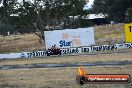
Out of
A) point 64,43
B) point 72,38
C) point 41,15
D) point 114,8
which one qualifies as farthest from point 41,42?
point 114,8

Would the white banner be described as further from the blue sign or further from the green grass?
the green grass

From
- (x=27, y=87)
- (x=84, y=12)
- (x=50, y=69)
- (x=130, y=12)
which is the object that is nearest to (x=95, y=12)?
(x=130, y=12)

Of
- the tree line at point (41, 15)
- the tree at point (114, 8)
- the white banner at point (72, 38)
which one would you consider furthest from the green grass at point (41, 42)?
the tree at point (114, 8)

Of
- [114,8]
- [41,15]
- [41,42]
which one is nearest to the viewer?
[41,42]

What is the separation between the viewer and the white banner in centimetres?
3744

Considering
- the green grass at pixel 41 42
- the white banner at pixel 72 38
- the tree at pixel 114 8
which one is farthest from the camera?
the tree at pixel 114 8

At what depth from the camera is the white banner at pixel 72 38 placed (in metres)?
37.4

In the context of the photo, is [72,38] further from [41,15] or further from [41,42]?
[41,15]

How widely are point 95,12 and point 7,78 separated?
321 ft

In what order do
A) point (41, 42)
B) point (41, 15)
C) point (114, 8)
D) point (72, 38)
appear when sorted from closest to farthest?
point (72, 38)
point (41, 42)
point (41, 15)
point (114, 8)

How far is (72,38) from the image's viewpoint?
37562 millimetres

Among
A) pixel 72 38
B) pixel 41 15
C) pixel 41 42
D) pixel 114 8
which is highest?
pixel 114 8

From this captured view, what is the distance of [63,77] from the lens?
20.5m

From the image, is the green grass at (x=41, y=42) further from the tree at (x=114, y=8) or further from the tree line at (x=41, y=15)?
the tree at (x=114, y=8)
